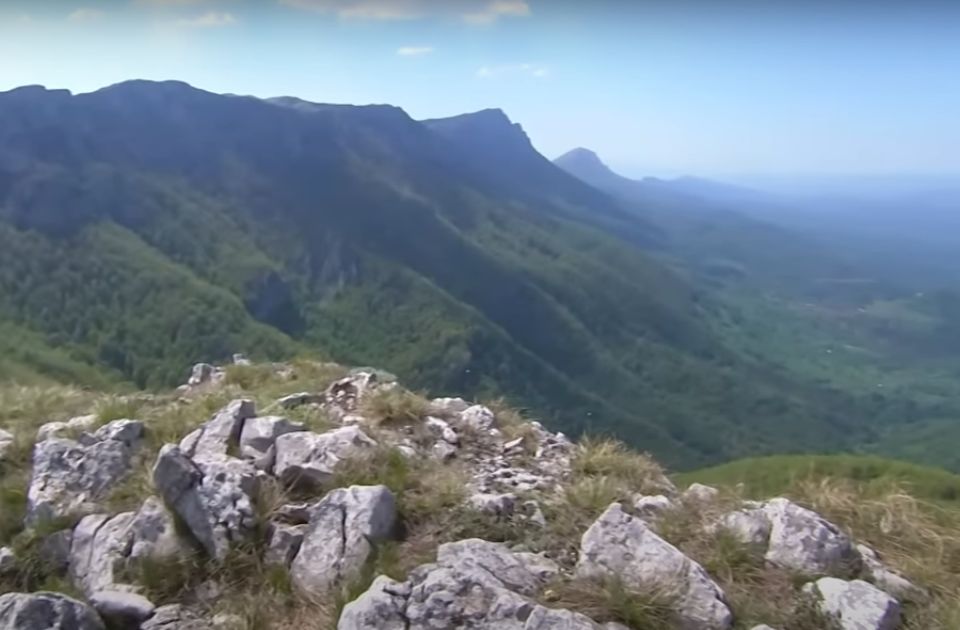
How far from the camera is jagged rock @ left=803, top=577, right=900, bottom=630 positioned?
5.84 meters

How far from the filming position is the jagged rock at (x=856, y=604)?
19.2 feet

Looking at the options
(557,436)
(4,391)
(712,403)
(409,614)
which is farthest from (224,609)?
(712,403)

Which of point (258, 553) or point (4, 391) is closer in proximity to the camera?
point (258, 553)

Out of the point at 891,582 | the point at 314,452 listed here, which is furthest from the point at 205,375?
the point at 891,582

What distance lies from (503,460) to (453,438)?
664mm

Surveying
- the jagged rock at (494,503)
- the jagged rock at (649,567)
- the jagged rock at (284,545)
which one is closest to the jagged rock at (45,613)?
the jagged rock at (284,545)

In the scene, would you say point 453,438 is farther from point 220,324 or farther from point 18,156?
point 18,156

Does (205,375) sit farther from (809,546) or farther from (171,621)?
(809,546)

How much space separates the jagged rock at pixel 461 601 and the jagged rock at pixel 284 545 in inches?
42.4

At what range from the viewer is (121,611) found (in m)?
6.10

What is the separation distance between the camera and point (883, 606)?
19.5 feet

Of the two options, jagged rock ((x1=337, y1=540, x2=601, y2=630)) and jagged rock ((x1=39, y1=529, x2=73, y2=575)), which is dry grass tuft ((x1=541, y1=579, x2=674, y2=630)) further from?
jagged rock ((x1=39, y1=529, x2=73, y2=575))

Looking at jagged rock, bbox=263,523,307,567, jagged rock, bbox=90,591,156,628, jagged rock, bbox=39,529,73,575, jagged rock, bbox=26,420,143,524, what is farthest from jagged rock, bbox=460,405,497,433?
jagged rock, bbox=39,529,73,575

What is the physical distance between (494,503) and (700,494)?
2.38 metres
